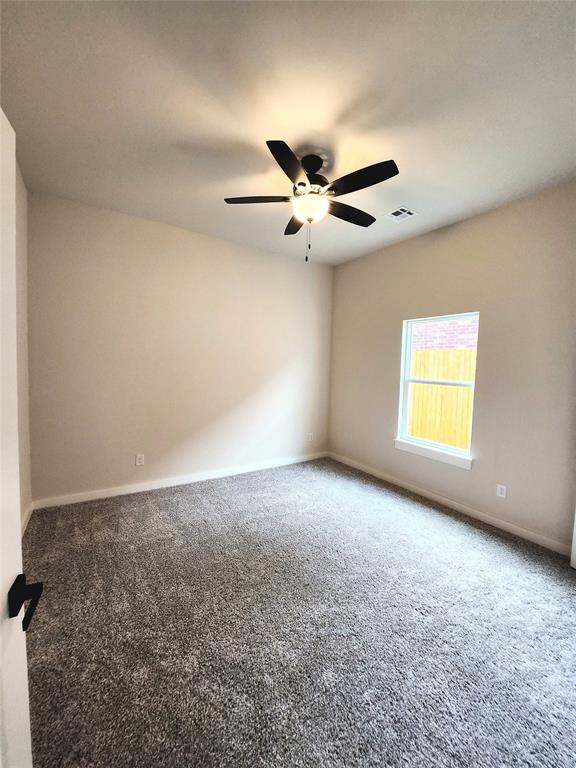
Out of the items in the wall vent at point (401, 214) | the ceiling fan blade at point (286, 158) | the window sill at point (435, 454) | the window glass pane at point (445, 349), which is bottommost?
the window sill at point (435, 454)

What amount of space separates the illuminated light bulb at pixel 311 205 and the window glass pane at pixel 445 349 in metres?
1.94

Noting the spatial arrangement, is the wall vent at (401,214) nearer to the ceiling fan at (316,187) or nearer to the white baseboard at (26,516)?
the ceiling fan at (316,187)

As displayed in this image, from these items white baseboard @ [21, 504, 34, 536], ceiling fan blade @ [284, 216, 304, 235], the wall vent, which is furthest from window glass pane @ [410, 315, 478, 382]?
white baseboard @ [21, 504, 34, 536]

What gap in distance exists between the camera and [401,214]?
3.05 m

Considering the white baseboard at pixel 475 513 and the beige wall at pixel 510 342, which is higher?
the beige wall at pixel 510 342

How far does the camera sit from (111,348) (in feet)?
10.6

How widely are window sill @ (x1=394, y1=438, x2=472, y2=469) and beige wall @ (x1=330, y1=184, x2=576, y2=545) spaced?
0.24 ft

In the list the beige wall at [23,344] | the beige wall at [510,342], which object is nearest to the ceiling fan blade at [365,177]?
the beige wall at [510,342]

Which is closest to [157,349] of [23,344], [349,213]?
[23,344]

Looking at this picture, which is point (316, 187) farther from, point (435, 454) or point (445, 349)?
point (435, 454)

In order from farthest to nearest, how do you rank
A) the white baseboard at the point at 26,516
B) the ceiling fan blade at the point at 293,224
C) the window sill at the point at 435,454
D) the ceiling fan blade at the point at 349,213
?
the window sill at the point at 435,454 → the white baseboard at the point at 26,516 → the ceiling fan blade at the point at 293,224 → the ceiling fan blade at the point at 349,213

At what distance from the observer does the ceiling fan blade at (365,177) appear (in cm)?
177

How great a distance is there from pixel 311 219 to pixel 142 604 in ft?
8.58

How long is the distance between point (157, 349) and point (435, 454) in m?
3.15
